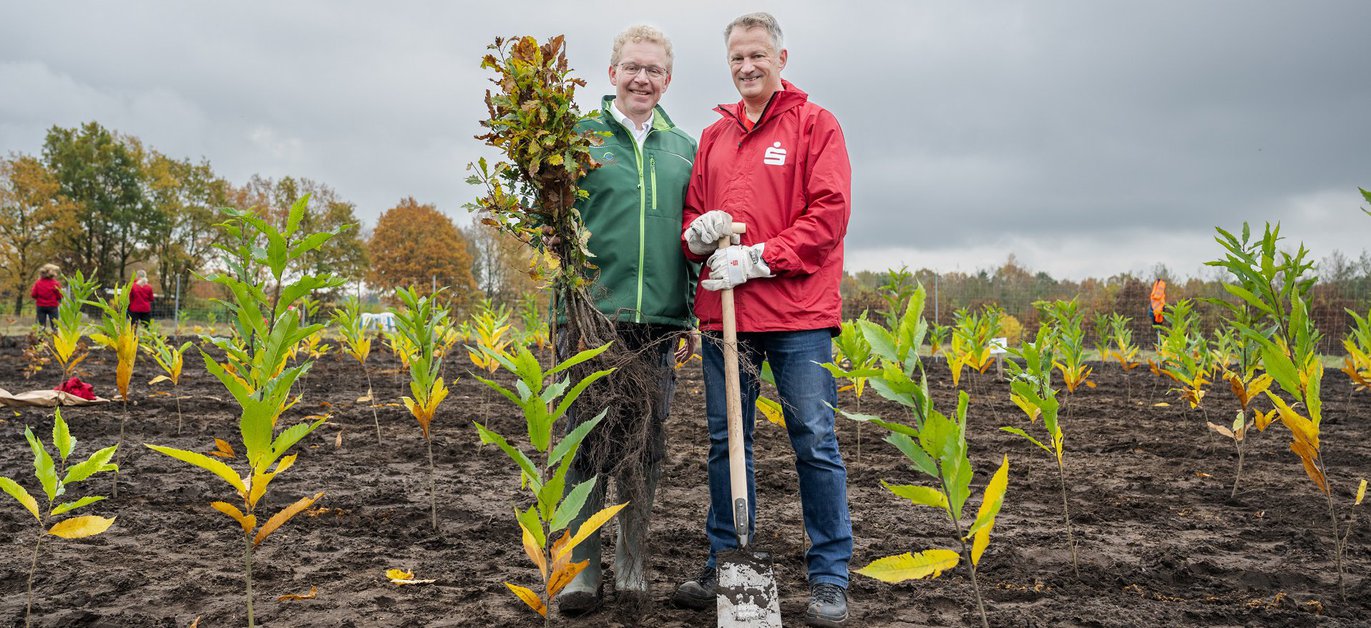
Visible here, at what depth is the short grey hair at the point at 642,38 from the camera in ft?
9.44

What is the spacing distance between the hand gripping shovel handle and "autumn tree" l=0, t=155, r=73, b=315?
37651 millimetres

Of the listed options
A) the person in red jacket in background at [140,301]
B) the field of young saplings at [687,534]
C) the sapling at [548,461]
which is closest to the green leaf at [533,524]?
the sapling at [548,461]

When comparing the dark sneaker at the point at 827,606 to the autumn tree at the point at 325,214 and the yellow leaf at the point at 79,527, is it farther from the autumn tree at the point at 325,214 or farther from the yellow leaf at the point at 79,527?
the autumn tree at the point at 325,214

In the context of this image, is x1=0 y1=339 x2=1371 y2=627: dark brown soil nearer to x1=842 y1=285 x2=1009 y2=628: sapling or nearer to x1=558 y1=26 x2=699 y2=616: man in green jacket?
x1=558 y1=26 x2=699 y2=616: man in green jacket

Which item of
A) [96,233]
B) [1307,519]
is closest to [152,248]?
[96,233]

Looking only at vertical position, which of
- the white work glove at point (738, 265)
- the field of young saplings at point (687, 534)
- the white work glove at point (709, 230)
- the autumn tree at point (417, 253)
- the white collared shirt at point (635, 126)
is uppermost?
the autumn tree at point (417, 253)

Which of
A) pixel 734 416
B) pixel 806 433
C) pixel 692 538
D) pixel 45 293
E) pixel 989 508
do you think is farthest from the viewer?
pixel 45 293

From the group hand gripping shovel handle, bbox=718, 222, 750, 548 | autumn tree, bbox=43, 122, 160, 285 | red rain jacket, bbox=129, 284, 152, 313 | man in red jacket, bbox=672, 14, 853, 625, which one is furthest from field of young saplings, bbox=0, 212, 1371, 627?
autumn tree, bbox=43, 122, 160, 285

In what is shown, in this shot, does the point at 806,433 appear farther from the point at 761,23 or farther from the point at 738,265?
the point at 761,23

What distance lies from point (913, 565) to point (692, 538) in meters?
1.91

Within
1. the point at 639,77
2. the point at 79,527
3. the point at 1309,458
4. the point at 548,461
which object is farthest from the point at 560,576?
the point at 1309,458

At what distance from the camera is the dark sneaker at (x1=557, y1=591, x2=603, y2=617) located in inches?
109

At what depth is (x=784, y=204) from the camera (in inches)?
113

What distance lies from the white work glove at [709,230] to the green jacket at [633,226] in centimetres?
15
